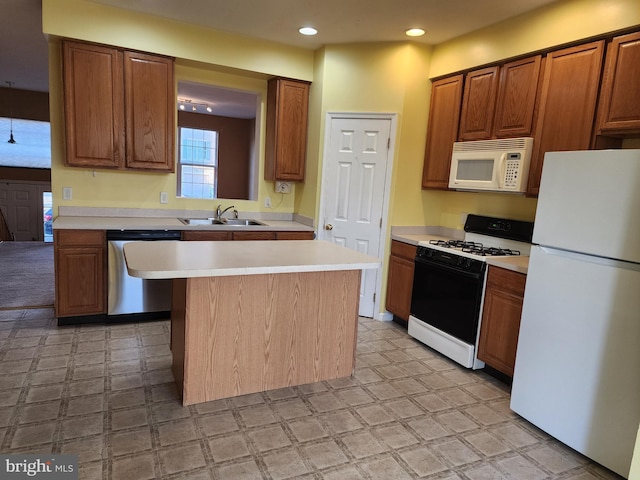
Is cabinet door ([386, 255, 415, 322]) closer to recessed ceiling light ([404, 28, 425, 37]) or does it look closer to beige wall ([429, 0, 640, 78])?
beige wall ([429, 0, 640, 78])

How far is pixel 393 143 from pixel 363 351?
6.42ft

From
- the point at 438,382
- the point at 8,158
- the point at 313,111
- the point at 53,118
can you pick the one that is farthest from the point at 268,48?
the point at 8,158

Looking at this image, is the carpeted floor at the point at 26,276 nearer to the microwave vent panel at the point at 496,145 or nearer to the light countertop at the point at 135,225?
the light countertop at the point at 135,225

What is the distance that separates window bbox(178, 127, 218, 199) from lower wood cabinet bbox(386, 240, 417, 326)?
561 cm

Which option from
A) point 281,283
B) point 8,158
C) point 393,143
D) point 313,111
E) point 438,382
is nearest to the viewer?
point 281,283

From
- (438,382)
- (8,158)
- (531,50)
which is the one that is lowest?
(438,382)

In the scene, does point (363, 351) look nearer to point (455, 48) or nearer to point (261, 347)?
point (261, 347)

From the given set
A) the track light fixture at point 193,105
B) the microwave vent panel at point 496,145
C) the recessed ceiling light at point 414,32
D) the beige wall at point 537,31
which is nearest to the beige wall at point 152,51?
the recessed ceiling light at point 414,32

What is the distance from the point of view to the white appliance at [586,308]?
193 cm

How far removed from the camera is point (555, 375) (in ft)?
7.39

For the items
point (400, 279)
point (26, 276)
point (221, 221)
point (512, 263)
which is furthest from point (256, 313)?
point (26, 276)

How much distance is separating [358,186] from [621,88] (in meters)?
2.20

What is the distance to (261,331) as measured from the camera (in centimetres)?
252

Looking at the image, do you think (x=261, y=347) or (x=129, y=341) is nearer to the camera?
(x=261, y=347)
